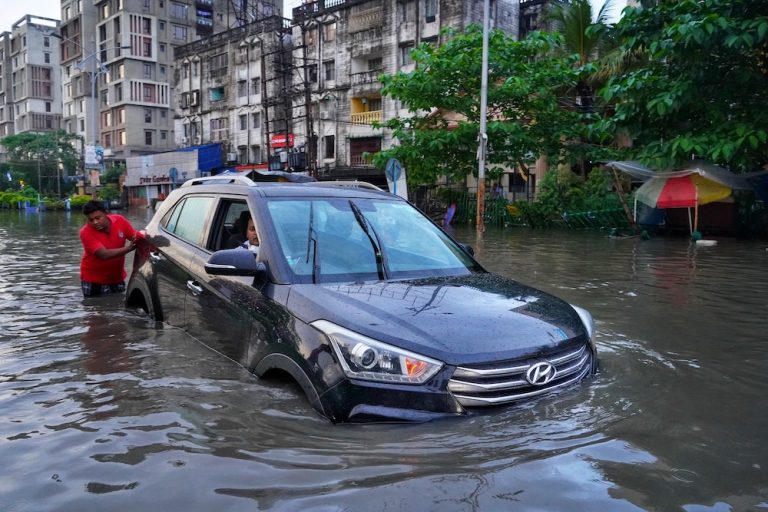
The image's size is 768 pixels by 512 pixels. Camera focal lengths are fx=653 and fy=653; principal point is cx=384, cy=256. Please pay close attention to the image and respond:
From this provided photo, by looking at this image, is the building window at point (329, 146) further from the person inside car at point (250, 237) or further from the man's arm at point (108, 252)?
the person inside car at point (250, 237)

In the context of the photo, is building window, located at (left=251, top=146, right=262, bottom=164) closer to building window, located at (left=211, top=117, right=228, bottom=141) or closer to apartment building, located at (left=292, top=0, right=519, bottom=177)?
building window, located at (left=211, top=117, right=228, bottom=141)

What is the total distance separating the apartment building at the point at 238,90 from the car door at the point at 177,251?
131 feet

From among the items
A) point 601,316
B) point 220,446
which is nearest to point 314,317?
point 220,446

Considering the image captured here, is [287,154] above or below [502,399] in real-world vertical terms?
above

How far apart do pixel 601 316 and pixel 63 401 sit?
5.62 metres

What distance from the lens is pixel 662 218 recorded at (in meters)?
22.8

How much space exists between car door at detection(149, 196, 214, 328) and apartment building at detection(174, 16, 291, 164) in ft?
131

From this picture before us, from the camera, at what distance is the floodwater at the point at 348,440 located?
9.34 feet

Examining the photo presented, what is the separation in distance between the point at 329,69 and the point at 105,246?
129 ft

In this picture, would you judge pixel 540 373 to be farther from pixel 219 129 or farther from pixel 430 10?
pixel 219 129

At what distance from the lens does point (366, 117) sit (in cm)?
A: 4222

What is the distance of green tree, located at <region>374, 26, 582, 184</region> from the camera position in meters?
23.1

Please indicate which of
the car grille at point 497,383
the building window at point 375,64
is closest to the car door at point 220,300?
the car grille at point 497,383

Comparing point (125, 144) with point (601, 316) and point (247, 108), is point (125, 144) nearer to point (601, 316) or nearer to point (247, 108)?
point (247, 108)
